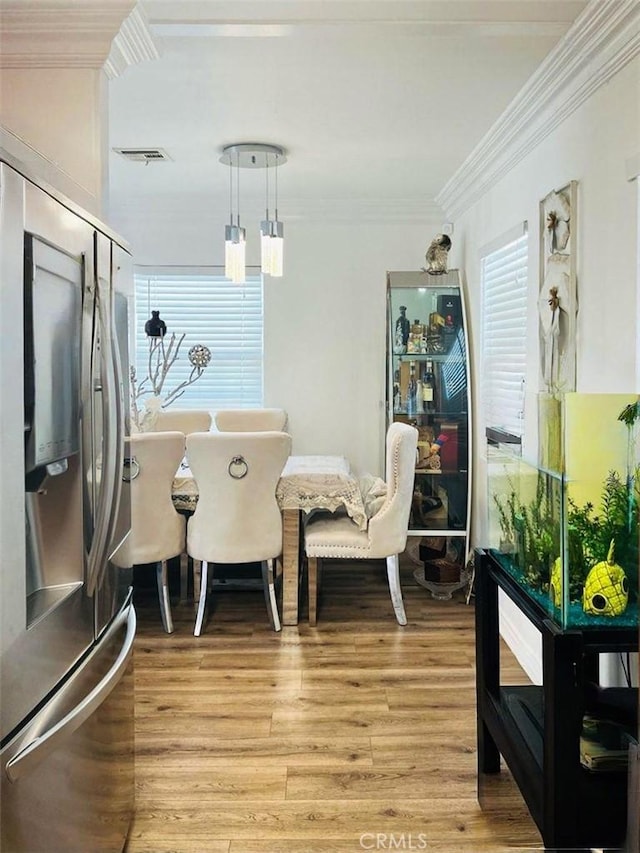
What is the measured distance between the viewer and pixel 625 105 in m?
2.38

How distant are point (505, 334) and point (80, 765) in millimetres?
3182

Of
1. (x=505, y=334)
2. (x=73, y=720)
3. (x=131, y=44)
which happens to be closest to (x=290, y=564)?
(x=505, y=334)

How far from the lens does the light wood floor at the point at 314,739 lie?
215 cm

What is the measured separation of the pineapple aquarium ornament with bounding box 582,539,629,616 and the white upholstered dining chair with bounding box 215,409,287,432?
11.8ft

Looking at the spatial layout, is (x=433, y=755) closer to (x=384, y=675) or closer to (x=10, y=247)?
(x=384, y=675)

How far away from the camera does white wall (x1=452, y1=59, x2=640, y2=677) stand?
2344mm

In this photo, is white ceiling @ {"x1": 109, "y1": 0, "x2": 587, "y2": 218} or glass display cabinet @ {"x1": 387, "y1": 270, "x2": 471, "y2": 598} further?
glass display cabinet @ {"x1": 387, "y1": 270, "x2": 471, "y2": 598}

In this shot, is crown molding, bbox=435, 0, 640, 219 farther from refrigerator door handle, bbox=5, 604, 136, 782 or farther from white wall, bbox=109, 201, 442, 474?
refrigerator door handle, bbox=5, 604, 136, 782

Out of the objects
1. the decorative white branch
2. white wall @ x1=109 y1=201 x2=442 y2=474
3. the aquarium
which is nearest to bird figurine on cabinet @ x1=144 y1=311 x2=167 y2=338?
the decorative white branch

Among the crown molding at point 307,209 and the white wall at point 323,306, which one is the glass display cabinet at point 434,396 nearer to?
the white wall at point 323,306

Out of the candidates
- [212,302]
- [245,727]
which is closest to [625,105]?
[245,727]

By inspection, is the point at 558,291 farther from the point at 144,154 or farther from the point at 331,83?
the point at 144,154

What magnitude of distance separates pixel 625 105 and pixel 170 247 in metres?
3.71

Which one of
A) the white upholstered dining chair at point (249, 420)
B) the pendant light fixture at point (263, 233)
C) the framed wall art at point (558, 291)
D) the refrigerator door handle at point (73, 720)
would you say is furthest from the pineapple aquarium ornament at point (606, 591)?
the white upholstered dining chair at point (249, 420)
